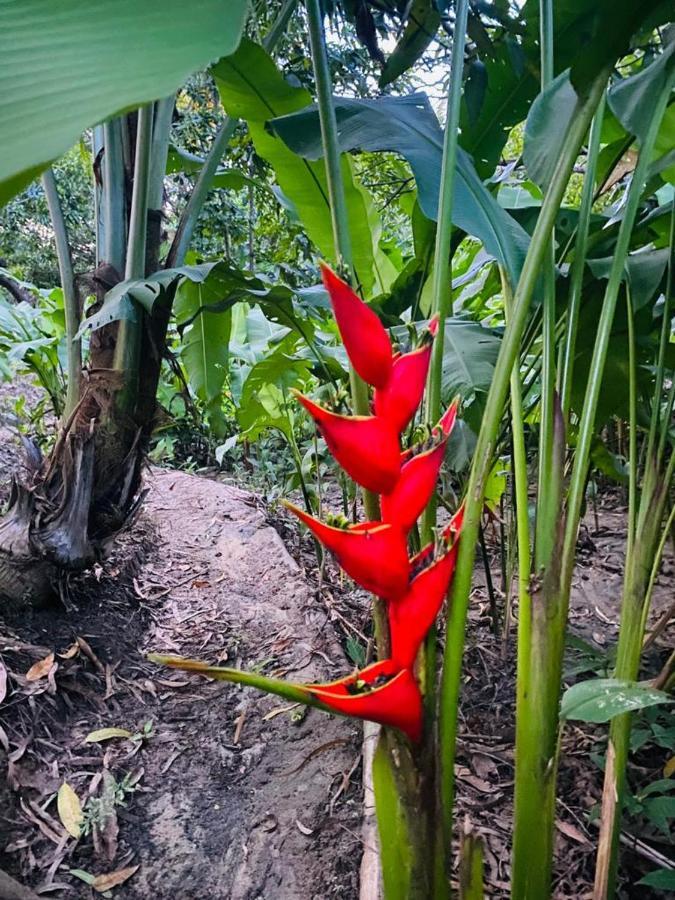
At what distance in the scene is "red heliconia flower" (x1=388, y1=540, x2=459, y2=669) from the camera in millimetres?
440

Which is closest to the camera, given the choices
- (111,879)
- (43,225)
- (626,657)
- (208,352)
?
(626,657)

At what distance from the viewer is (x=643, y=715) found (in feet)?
2.66

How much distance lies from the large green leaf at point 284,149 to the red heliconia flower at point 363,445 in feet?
1.98

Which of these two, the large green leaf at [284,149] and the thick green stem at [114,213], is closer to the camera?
the large green leaf at [284,149]

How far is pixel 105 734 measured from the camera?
3.04 ft

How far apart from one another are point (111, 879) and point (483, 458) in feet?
2.33

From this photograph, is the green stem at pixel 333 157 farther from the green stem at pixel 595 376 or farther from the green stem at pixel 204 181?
the green stem at pixel 204 181

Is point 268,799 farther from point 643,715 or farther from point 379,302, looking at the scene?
point 379,302

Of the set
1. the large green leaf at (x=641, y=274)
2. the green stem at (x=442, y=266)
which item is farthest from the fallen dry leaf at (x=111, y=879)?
the large green leaf at (x=641, y=274)

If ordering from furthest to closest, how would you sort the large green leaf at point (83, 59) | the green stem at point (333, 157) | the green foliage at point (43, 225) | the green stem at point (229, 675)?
the green foliage at point (43, 225), the green stem at point (333, 157), the green stem at point (229, 675), the large green leaf at point (83, 59)

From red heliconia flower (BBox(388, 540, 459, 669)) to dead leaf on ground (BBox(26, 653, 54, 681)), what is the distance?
767mm

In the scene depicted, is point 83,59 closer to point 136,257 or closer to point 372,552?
point 372,552

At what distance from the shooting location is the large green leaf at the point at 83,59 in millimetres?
201

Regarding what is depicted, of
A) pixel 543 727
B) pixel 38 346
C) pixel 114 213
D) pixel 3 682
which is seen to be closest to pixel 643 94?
pixel 543 727
